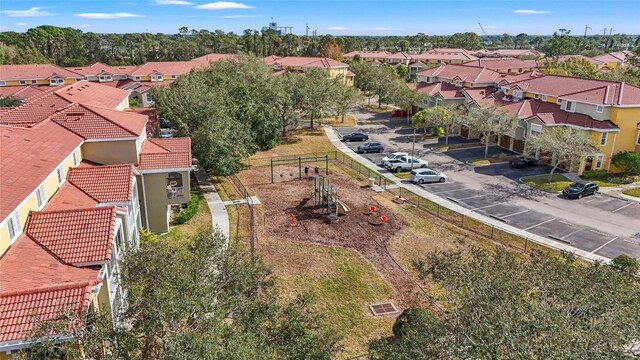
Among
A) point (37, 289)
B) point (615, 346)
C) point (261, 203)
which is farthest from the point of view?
point (261, 203)

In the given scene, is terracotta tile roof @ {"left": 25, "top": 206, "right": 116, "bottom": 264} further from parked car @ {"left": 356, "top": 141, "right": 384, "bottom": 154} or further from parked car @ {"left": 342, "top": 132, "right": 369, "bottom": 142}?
parked car @ {"left": 342, "top": 132, "right": 369, "bottom": 142}

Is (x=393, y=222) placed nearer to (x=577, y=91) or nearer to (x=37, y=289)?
(x=37, y=289)

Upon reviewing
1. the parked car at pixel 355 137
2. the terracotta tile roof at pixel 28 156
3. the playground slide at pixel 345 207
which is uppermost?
the terracotta tile roof at pixel 28 156

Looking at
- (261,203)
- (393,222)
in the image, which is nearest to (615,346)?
(393,222)

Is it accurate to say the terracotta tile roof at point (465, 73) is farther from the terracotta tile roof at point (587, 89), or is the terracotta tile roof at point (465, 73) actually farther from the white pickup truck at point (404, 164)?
the white pickup truck at point (404, 164)

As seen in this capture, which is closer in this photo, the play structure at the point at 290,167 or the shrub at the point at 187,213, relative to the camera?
the shrub at the point at 187,213

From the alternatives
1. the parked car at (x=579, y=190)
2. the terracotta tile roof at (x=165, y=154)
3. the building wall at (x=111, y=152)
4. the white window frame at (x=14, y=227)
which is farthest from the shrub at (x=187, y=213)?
the parked car at (x=579, y=190)
